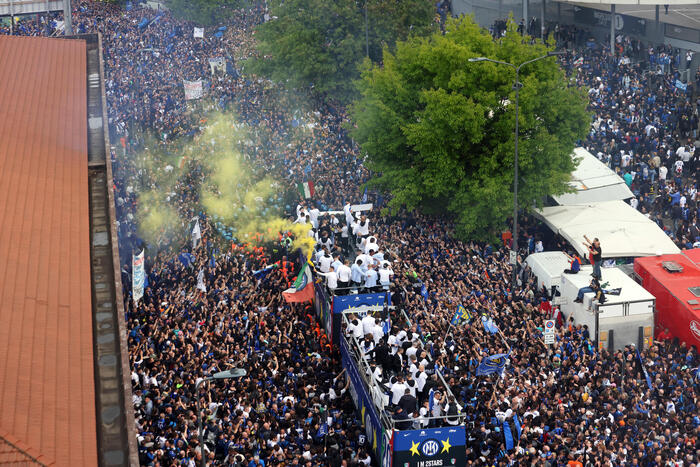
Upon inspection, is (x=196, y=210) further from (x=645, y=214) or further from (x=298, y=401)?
(x=645, y=214)

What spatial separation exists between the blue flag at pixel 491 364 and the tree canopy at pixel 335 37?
26.7m

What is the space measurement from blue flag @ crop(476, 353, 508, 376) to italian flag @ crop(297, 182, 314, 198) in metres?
13.5

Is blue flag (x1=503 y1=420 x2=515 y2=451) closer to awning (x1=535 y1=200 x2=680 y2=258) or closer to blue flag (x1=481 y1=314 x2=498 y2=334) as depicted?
blue flag (x1=481 y1=314 x2=498 y2=334)

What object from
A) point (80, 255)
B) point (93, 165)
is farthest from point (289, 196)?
point (80, 255)

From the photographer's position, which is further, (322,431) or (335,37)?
(335,37)

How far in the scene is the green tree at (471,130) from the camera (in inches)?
1412

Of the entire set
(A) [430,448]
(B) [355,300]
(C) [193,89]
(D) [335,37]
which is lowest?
(A) [430,448]

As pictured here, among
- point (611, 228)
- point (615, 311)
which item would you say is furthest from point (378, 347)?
point (611, 228)

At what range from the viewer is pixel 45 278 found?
20.0m

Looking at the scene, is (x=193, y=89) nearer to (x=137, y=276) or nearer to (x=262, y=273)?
(x=262, y=273)

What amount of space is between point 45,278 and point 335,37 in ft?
108

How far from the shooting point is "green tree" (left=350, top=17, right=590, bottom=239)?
35875mm

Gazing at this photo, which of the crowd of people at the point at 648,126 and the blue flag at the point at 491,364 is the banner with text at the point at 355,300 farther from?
the crowd of people at the point at 648,126

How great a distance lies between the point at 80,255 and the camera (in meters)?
21.7
